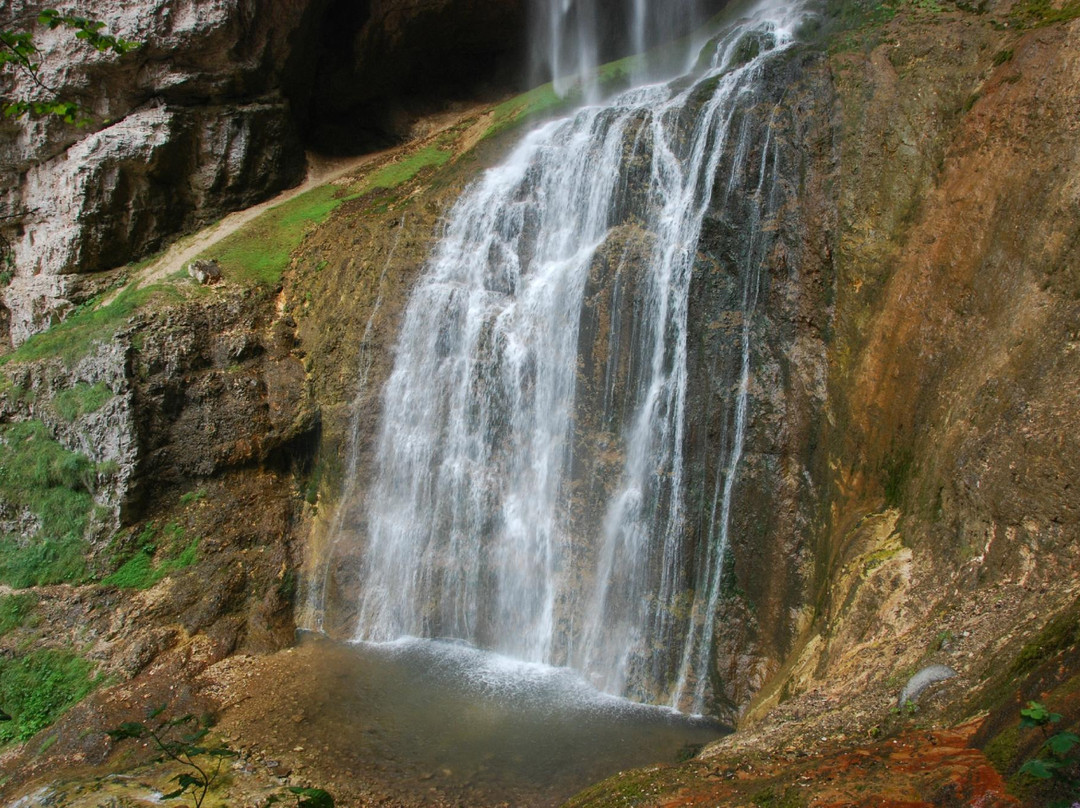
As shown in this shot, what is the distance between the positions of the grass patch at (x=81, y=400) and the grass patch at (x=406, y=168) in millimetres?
7364

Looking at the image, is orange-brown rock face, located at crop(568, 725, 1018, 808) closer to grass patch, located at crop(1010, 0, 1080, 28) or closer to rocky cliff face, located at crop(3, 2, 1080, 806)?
rocky cliff face, located at crop(3, 2, 1080, 806)

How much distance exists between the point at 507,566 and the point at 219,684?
4251 mm

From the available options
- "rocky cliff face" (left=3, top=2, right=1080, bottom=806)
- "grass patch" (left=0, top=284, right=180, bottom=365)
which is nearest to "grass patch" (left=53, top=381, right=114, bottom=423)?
"rocky cliff face" (left=3, top=2, right=1080, bottom=806)

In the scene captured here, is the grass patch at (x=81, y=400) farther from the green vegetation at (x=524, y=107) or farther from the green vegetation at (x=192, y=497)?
the green vegetation at (x=524, y=107)

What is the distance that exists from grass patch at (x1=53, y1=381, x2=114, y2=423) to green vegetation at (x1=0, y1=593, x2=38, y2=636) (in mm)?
2911

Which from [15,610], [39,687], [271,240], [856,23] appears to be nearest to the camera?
[39,687]

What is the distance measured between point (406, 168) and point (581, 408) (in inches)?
376

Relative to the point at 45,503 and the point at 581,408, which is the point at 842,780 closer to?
the point at 581,408

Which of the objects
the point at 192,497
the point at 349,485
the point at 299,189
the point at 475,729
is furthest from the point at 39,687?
the point at 299,189

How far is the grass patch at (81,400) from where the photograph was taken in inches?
488

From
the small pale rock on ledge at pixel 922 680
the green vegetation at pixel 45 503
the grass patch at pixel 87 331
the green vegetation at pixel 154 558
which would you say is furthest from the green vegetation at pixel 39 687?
the small pale rock on ledge at pixel 922 680

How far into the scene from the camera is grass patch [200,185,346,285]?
15094 mm

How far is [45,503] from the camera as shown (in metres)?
12.2

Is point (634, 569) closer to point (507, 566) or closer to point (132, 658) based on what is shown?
point (507, 566)
